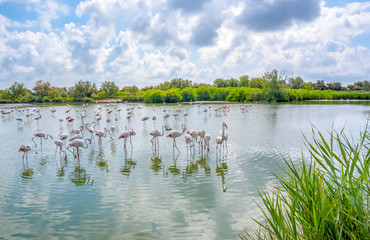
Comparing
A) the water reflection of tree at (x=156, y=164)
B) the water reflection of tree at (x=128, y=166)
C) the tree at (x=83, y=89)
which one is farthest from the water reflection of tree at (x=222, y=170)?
the tree at (x=83, y=89)

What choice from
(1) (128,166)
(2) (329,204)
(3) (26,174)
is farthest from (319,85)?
(2) (329,204)

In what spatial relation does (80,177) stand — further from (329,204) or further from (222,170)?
(329,204)

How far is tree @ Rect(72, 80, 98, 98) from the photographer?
74.8 meters

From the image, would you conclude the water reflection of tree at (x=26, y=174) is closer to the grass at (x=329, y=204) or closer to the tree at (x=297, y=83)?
the grass at (x=329, y=204)

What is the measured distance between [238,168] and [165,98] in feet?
171

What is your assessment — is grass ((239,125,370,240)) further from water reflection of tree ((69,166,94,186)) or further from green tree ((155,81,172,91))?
green tree ((155,81,172,91))

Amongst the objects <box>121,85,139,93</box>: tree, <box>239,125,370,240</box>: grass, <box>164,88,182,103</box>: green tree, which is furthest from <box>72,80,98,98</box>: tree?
<box>239,125,370,240</box>: grass

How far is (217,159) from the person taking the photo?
8.08m

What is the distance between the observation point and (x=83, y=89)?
77.4 m

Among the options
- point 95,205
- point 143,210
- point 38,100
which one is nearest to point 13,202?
point 95,205

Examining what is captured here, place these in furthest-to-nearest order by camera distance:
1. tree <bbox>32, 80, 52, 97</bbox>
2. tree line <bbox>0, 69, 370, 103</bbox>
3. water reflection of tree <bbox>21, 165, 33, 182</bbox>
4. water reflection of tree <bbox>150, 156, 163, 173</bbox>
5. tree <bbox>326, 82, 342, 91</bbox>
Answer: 1. tree <bbox>326, 82, 342, 91</bbox>
2. tree <bbox>32, 80, 52, 97</bbox>
3. tree line <bbox>0, 69, 370, 103</bbox>
4. water reflection of tree <bbox>150, 156, 163, 173</bbox>
5. water reflection of tree <bbox>21, 165, 33, 182</bbox>

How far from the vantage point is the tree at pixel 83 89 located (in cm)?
7475

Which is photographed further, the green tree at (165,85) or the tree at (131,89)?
the tree at (131,89)

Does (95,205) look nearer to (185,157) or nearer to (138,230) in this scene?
(138,230)
